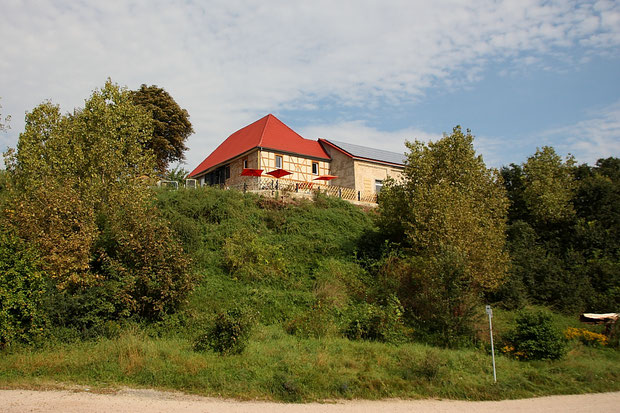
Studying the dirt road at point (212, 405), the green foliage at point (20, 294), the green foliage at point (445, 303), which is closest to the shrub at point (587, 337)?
the green foliage at point (445, 303)

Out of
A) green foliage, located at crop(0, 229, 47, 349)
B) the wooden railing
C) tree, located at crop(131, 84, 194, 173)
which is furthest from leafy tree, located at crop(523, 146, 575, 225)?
tree, located at crop(131, 84, 194, 173)

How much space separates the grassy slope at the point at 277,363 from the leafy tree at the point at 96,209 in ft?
3.76

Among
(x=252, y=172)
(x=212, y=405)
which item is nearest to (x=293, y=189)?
(x=252, y=172)

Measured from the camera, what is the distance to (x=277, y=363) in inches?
412

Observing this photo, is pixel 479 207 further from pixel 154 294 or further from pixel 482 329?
pixel 154 294

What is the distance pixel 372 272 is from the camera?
18250mm

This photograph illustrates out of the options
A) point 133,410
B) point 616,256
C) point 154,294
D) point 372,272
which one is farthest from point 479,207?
point 133,410

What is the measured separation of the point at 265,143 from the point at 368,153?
7.89 m

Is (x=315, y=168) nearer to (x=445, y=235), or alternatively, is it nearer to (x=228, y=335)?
(x=445, y=235)

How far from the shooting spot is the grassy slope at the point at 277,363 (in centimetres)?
976

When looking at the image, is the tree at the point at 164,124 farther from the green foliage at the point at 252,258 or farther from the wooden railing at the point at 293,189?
the green foliage at the point at 252,258

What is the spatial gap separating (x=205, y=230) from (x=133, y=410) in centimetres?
1173

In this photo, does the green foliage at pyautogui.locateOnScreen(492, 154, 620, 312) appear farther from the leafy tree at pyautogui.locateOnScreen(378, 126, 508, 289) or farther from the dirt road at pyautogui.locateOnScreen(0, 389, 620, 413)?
the dirt road at pyautogui.locateOnScreen(0, 389, 620, 413)

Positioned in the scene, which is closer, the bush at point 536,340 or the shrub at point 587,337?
the bush at point 536,340
